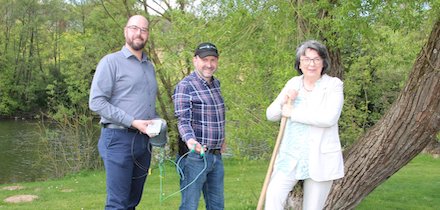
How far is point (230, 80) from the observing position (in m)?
5.52

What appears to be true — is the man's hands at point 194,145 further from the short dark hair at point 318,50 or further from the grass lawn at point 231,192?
the grass lawn at point 231,192

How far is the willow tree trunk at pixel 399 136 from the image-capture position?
466 centimetres

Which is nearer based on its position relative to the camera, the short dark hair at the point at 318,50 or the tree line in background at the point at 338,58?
the short dark hair at the point at 318,50

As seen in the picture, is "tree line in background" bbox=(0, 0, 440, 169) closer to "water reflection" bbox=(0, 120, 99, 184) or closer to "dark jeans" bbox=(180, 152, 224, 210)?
"dark jeans" bbox=(180, 152, 224, 210)

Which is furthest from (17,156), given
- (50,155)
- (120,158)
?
(120,158)

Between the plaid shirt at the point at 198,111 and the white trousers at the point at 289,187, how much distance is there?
2.12 ft

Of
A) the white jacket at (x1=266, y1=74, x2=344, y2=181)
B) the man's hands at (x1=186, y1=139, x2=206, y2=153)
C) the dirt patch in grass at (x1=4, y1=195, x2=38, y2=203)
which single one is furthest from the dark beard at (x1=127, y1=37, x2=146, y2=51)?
the dirt patch in grass at (x1=4, y1=195, x2=38, y2=203)

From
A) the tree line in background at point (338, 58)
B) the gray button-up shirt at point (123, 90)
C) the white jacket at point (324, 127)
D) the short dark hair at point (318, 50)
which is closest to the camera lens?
the white jacket at point (324, 127)

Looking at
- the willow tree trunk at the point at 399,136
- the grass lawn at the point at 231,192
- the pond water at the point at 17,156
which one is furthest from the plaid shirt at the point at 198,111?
the pond water at the point at 17,156

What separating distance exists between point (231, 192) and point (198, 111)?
6.60 meters

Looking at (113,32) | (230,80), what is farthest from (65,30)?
(230,80)

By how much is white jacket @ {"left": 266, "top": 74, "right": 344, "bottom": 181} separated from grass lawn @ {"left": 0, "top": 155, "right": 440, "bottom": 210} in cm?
364

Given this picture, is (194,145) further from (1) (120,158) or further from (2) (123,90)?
(2) (123,90)

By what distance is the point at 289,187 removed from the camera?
330cm
